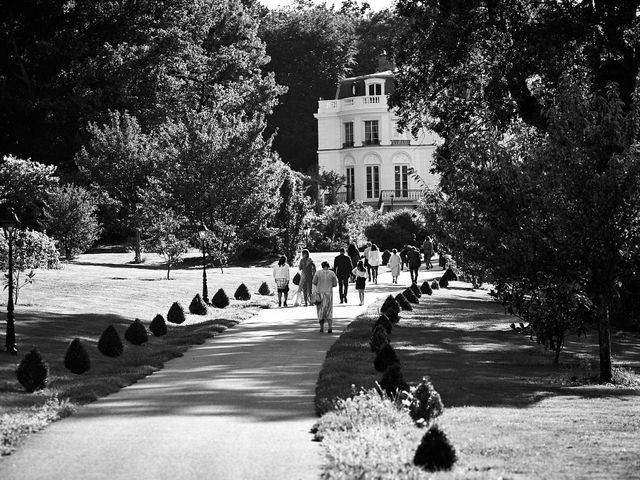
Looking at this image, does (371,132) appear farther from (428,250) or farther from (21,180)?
(21,180)

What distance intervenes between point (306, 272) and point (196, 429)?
20704 mm

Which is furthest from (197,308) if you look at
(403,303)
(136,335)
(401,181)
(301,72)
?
(301,72)

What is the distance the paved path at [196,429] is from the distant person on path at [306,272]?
12169 millimetres

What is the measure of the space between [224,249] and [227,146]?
4131 mm

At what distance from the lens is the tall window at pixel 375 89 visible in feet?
287

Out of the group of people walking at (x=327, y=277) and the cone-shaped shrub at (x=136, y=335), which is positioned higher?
the group of people walking at (x=327, y=277)

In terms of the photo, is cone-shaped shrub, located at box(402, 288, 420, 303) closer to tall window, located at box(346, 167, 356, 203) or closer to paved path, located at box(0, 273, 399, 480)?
paved path, located at box(0, 273, 399, 480)

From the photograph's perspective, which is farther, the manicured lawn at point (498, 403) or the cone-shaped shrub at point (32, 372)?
the cone-shaped shrub at point (32, 372)

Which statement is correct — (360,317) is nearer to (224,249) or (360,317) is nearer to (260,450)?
(224,249)

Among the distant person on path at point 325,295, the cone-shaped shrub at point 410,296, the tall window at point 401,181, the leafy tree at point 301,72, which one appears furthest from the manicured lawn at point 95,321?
the leafy tree at point 301,72

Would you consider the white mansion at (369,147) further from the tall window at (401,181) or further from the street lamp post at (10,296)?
the street lamp post at (10,296)

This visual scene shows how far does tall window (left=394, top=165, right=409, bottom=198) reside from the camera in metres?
83.9

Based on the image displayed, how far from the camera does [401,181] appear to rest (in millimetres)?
84812

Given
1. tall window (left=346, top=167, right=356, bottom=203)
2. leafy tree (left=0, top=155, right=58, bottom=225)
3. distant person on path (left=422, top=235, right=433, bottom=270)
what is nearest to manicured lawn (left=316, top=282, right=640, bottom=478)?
leafy tree (left=0, top=155, right=58, bottom=225)
